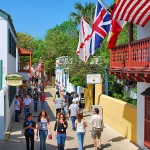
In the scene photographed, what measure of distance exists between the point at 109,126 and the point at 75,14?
140 feet

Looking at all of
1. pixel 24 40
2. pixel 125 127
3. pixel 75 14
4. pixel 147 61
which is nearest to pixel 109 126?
pixel 125 127

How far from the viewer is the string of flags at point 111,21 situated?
446 inches

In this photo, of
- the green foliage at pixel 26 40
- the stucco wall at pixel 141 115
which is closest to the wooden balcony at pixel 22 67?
the stucco wall at pixel 141 115

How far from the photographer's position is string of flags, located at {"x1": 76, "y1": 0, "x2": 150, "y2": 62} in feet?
37.2

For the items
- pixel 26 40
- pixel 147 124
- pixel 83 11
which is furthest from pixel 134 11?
pixel 26 40

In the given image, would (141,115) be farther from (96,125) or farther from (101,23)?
(101,23)

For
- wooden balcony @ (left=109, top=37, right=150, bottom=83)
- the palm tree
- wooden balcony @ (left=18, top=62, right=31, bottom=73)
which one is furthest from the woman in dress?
the palm tree

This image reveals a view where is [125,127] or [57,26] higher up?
[57,26]

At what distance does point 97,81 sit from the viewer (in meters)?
22.8

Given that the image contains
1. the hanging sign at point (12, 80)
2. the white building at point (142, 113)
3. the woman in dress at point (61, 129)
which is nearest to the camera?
the woman in dress at point (61, 129)

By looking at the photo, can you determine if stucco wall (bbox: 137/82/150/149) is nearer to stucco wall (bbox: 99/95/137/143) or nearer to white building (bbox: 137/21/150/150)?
white building (bbox: 137/21/150/150)

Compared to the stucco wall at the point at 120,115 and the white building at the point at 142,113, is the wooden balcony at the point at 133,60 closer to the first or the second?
the white building at the point at 142,113

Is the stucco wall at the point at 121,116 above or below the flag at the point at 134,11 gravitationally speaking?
below

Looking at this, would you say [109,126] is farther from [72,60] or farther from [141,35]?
[72,60]
